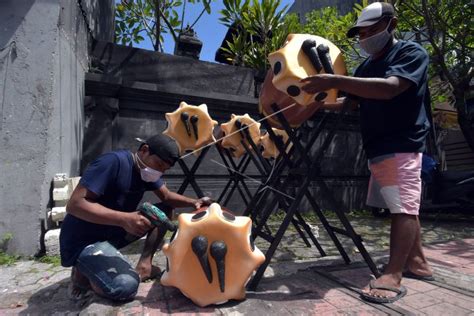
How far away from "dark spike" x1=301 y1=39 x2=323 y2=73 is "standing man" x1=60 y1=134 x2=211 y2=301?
1106mm

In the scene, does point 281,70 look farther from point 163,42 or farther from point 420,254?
point 163,42

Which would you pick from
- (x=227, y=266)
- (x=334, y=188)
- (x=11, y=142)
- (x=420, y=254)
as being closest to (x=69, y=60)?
(x=11, y=142)

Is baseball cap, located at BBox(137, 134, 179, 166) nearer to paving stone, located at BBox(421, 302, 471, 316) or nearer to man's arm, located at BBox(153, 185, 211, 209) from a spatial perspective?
man's arm, located at BBox(153, 185, 211, 209)

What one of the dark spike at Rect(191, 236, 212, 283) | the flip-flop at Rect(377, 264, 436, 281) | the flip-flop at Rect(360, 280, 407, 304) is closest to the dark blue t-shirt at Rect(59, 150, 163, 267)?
the dark spike at Rect(191, 236, 212, 283)

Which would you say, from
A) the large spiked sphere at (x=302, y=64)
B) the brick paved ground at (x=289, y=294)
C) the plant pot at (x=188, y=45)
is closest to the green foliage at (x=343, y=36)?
the plant pot at (x=188, y=45)

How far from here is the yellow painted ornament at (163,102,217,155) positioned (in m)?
3.53

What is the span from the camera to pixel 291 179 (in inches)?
104

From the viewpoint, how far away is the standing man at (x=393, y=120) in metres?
2.02

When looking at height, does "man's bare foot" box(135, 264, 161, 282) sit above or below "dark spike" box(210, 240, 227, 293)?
below

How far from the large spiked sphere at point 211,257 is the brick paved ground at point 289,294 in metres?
0.10

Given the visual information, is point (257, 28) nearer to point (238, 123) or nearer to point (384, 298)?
point (238, 123)

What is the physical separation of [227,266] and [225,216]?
0.30 metres

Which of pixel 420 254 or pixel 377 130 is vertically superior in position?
pixel 377 130

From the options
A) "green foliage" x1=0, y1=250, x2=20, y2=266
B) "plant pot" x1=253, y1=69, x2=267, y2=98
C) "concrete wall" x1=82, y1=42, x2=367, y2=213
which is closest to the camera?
"green foliage" x1=0, y1=250, x2=20, y2=266
